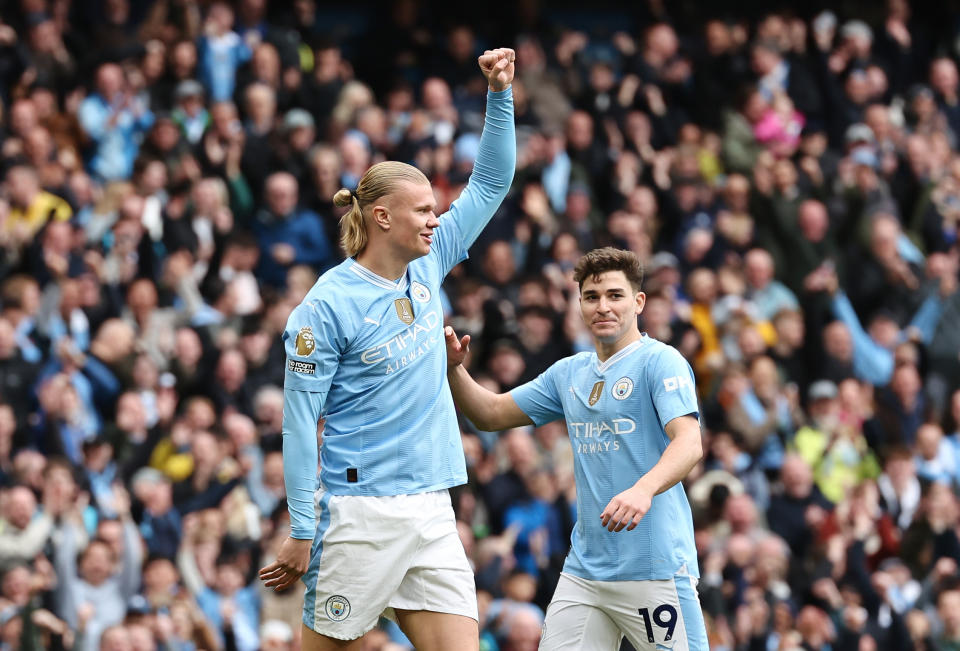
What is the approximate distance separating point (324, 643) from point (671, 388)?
1.73 meters

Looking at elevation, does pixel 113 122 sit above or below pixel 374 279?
above

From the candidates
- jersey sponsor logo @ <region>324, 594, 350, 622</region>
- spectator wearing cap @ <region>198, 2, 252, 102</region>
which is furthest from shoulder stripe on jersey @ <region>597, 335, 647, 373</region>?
spectator wearing cap @ <region>198, 2, 252, 102</region>

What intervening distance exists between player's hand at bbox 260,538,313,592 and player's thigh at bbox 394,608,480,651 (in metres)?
0.50

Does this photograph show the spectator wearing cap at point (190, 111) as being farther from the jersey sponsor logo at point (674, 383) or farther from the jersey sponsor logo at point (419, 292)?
the jersey sponsor logo at point (674, 383)

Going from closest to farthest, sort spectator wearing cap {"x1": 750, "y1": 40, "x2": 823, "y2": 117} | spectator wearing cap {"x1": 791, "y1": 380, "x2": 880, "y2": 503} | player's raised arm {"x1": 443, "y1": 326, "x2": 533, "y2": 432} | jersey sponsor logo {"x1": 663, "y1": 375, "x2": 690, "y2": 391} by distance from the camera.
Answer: jersey sponsor logo {"x1": 663, "y1": 375, "x2": 690, "y2": 391}, player's raised arm {"x1": 443, "y1": 326, "x2": 533, "y2": 432}, spectator wearing cap {"x1": 791, "y1": 380, "x2": 880, "y2": 503}, spectator wearing cap {"x1": 750, "y1": 40, "x2": 823, "y2": 117}

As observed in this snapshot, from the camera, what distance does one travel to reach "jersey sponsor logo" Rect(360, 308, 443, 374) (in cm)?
620

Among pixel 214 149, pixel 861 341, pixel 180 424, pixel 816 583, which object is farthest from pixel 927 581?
pixel 214 149

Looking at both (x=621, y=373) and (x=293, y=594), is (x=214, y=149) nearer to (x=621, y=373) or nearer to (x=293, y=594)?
(x=293, y=594)

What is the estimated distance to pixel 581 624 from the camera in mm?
6691

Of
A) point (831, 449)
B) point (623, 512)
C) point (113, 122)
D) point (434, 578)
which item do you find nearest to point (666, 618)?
point (623, 512)

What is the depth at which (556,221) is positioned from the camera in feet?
46.8

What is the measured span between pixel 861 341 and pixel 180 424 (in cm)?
656

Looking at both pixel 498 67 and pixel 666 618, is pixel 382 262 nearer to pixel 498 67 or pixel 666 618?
pixel 498 67

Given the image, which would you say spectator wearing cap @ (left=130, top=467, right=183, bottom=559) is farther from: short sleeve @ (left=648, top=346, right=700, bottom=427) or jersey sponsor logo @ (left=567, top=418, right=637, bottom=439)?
short sleeve @ (left=648, top=346, right=700, bottom=427)
